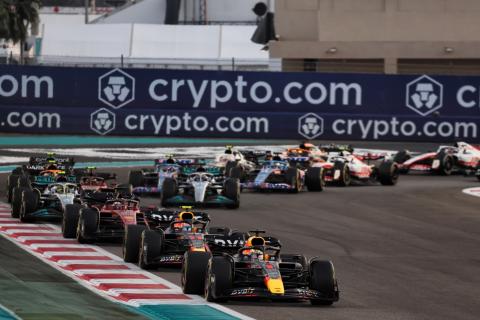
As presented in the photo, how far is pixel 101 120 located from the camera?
1358 inches

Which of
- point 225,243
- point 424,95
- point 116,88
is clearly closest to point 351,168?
point 424,95

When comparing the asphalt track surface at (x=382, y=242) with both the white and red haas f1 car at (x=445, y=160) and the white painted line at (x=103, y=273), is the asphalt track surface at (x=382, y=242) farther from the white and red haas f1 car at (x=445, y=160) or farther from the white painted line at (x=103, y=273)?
the white and red haas f1 car at (x=445, y=160)

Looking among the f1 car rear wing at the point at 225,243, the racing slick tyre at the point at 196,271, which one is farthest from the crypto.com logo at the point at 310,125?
the racing slick tyre at the point at 196,271

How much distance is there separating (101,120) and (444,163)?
1060cm

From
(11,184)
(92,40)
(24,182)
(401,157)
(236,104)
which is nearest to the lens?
(24,182)

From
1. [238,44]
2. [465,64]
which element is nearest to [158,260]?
[465,64]

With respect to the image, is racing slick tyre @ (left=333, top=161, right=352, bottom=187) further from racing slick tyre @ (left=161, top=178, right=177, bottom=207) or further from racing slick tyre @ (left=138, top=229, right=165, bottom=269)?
racing slick tyre @ (left=138, top=229, right=165, bottom=269)

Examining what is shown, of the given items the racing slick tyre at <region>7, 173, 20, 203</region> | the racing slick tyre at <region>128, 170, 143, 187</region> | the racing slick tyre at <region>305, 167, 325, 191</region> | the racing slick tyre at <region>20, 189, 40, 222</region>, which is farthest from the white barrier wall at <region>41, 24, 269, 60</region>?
the racing slick tyre at <region>20, 189, 40, 222</region>

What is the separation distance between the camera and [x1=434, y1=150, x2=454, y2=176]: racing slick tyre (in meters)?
39.2

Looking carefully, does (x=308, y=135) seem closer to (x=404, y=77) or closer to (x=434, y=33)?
(x=404, y=77)

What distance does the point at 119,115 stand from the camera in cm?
3453

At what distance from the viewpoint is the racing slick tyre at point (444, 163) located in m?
39.2

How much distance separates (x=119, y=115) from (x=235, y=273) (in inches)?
750

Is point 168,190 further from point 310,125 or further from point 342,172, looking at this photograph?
point 342,172
